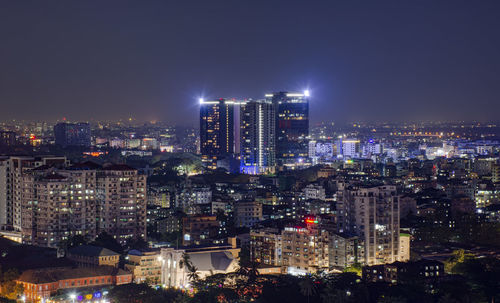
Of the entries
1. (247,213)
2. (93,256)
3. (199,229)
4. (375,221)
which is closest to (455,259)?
(375,221)

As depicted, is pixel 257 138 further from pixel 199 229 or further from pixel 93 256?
pixel 93 256

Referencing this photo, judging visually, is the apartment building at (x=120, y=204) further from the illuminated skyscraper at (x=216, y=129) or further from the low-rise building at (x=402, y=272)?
the illuminated skyscraper at (x=216, y=129)

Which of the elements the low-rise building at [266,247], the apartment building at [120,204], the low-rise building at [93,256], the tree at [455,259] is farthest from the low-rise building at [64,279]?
the tree at [455,259]

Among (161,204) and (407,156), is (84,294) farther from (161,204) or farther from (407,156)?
(407,156)

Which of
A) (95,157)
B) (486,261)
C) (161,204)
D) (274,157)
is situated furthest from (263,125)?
(486,261)

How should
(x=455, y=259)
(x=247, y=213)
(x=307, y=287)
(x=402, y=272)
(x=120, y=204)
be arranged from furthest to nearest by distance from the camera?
(x=247, y=213) → (x=120, y=204) → (x=455, y=259) → (x=402, y=272) → (x=307, y=287)
